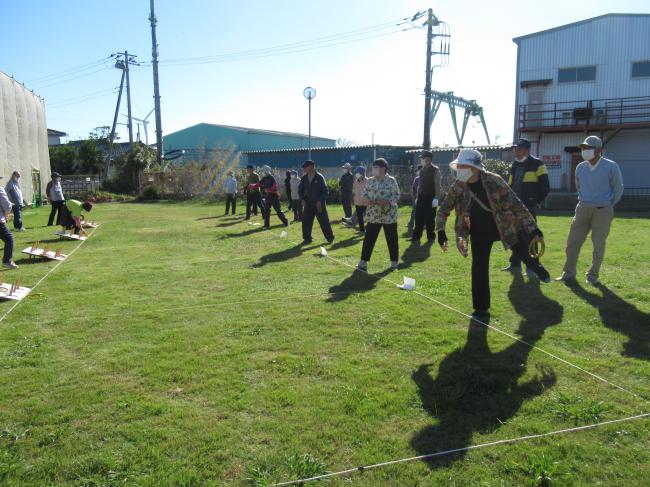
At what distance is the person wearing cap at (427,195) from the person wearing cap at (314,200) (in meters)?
1.89

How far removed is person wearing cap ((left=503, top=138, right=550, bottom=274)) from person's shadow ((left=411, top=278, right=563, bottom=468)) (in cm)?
288

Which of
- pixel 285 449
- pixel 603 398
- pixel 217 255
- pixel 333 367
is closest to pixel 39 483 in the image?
pixel 285 449

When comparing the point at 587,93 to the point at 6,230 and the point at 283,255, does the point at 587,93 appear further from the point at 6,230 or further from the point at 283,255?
the point at 6,230

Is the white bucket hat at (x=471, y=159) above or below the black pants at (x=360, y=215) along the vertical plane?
above

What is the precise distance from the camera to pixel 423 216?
35.3ft

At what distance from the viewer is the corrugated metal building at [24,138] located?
24500 millimetres

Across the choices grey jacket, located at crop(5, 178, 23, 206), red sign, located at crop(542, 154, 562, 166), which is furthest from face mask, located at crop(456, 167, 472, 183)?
red sign, located at crop(542, 154, 562, 166)

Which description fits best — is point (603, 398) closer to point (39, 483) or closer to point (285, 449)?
point (285, 449)

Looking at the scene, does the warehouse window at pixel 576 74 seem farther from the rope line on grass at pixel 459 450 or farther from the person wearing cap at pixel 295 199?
the rope line on grass at pixel 459 450

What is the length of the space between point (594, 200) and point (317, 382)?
15.6ft

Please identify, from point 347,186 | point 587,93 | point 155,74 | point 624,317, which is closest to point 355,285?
point 624,317

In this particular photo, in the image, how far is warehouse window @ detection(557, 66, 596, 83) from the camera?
27188 millimetres

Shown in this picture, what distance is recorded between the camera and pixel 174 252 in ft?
35.2

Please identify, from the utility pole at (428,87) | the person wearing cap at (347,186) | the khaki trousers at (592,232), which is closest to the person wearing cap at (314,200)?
the person wearing cap at (347,186)
